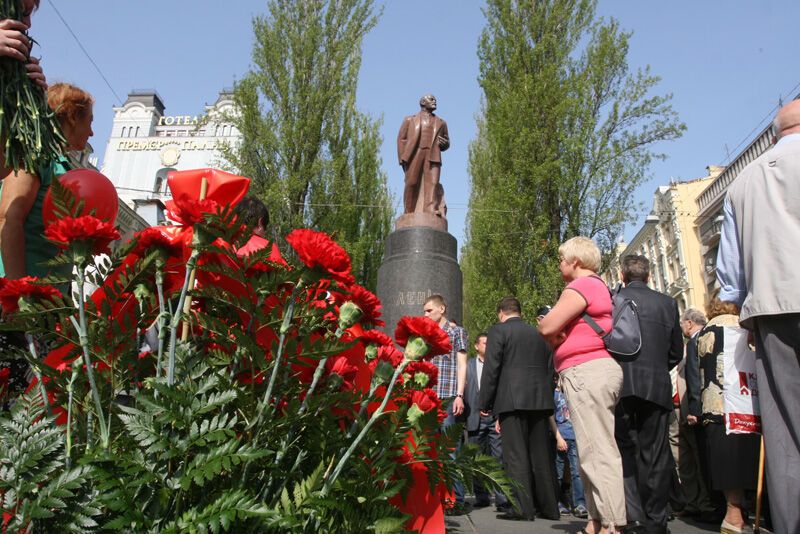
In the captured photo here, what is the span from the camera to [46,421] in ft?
3.76

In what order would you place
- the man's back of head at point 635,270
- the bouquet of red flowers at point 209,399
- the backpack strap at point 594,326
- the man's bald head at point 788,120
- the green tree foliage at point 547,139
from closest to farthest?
the bouquet of red flowers at point 209,399 < the man's bald head at point 788,120 < the backpack strap at point 594,326 < the man's back of head at point 635,270 < the green tree foliage at point 547,139

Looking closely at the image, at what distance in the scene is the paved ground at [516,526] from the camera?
3496 millimetres

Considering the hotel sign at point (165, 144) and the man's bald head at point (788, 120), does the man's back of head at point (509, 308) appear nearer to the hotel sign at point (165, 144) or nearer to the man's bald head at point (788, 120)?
the man's bald head at point (788, 120)

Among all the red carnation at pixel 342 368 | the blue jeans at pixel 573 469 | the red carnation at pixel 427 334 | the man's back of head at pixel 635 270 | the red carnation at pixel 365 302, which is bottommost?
the blue jeans at pixel 573 469

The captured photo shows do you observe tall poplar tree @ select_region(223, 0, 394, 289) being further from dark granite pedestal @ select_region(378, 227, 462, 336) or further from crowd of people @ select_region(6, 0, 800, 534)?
crowd of people @ select_region(6, 0, 800, 534)

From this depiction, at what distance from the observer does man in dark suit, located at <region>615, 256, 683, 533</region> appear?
343cm

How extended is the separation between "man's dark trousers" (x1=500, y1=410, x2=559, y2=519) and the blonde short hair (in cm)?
140

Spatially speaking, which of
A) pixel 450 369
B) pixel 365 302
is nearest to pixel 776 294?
pixel 365 302

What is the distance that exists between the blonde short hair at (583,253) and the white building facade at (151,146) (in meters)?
46.0

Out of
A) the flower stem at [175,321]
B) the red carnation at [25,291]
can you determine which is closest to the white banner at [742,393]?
the flower stem at [175,321]

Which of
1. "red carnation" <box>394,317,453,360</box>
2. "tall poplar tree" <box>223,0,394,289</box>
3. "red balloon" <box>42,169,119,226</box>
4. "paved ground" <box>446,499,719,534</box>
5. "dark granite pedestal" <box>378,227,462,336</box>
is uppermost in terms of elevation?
"tall poplar tree" <box>223,0,394,289</box>

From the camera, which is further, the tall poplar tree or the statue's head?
the tall poplar tree

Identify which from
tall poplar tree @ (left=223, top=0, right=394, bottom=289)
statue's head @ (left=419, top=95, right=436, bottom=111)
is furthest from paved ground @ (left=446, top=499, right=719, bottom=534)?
tall poplar tree @ (left=223, top=0, right=394, bottom=289)

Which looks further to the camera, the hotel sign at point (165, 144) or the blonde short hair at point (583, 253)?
the hotel sign at point (165, 144)
